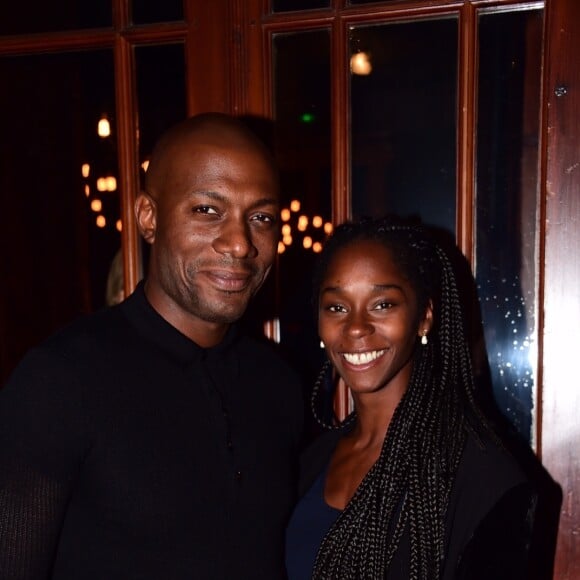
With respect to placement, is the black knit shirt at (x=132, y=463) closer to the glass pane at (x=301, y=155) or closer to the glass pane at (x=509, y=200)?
the glass pane at (x=301, y=155)

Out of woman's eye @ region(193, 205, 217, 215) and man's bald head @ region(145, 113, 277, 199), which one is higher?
man's bald head @ region(145, 113, 277, 199)

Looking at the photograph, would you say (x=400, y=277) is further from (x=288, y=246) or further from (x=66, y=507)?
(x=66, y=507)

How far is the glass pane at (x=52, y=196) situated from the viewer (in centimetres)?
206

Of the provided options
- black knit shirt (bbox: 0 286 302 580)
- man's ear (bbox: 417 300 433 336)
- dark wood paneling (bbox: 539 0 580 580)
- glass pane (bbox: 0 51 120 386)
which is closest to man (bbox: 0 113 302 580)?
black knit shirt (bbox: 0 286 302 580)

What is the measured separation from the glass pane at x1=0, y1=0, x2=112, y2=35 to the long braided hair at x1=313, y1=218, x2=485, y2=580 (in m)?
1.02

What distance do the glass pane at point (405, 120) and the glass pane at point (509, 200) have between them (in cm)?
9

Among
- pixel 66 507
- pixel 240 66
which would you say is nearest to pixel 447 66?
pixel 240 66

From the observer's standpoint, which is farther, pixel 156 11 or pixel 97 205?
pixel 97 205

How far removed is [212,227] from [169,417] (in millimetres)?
425

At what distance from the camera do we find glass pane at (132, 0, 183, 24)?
1.92 metres

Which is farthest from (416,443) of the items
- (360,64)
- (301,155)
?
(360,64)

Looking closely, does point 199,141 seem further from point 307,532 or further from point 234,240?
point 307,532

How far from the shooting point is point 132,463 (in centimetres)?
133

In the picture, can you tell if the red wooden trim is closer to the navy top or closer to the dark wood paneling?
the dark wood paneling
